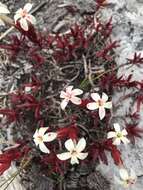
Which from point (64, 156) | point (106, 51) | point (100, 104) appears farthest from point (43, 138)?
point (106, 51)

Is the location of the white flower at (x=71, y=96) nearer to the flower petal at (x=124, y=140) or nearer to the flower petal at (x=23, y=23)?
the flower petal at (x=124, y=140)

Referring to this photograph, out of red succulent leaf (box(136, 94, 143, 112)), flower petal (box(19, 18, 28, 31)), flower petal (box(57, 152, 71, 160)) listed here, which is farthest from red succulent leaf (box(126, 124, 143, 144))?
flower petal (box(19, 18, 28, 31))

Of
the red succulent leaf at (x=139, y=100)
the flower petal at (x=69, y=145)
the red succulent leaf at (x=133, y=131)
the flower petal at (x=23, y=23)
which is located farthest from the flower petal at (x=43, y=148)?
the flower petal at (x=23, y=23)

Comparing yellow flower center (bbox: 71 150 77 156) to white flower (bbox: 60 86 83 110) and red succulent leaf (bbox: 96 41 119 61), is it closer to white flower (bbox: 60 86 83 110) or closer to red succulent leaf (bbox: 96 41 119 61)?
white flower (bbox: 60 86 83 110)

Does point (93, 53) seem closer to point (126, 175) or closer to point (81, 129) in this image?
point (81, 129)

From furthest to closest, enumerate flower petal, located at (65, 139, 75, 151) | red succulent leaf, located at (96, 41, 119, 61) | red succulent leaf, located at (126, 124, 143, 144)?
red succulent leaf, located at (96, 41, 119, 61)
red succulent leaf, located at (126, 124, 143, 144)
flower petal, located at (65, 139, 75, 151)

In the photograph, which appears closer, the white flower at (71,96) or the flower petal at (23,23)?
the white flower at (71,96)
